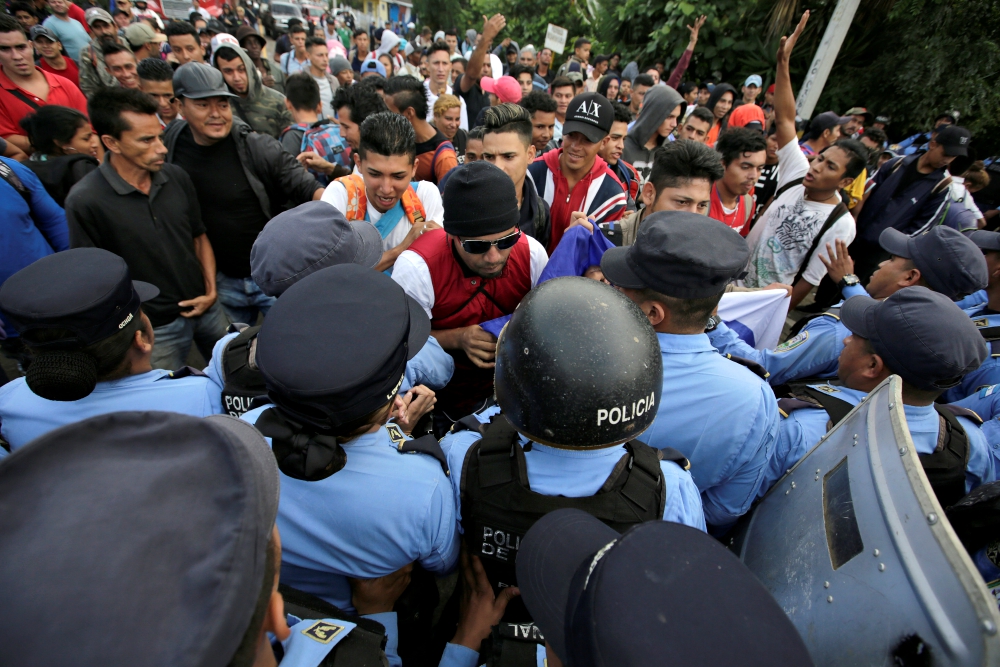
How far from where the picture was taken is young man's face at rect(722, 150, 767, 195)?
3.62m

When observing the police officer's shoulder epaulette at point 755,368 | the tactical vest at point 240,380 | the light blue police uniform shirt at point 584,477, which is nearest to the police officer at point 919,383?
the police officer's shoulder epaulette at point 755,368

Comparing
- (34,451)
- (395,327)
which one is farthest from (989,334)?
(34,451)

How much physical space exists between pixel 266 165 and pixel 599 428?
3.44 meters

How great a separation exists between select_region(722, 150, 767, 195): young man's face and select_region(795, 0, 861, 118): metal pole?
24.0ft

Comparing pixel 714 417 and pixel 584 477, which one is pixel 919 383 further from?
pixel 584 477

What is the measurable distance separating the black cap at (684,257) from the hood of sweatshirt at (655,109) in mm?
4577

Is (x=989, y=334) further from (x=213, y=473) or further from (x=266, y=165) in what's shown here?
(x=266, y=165)

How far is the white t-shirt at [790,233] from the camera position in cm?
378

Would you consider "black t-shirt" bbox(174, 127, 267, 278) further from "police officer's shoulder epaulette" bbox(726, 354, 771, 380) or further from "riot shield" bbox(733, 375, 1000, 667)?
"riot shield" bbox(733, 375, 1000, 667)

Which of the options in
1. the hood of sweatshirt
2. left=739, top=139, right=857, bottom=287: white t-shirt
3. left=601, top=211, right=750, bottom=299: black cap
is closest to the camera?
left=601, top=211, right=750, bottom=299: black cap

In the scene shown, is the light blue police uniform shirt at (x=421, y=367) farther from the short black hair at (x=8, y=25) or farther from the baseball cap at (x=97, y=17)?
the baseball cap at (x=97, y=17)

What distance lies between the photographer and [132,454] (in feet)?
2.30

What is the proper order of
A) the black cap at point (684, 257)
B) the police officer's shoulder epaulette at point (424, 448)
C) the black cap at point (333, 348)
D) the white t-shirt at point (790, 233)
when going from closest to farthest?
1. the black cap at point (333, 348)
2. the police officer's shoulder epaulette at point (424, 448)
3. the black cap at point (684, 257)
4. the white t-shirt at point (790, 233)

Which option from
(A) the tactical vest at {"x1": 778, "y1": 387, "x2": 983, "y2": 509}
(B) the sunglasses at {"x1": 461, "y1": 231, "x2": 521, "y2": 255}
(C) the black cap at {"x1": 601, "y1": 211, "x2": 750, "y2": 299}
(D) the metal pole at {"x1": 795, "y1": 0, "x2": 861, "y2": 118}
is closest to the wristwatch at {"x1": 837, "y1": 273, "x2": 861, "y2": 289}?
(A) the tactical vest at {"x1": 778, "y1": 387, "x2": 983, "y2": 509}
